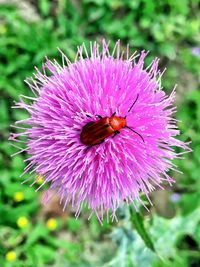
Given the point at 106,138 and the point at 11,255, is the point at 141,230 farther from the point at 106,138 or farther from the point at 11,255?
the point at 11,255

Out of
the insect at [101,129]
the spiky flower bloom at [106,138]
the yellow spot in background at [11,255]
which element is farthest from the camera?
the yellow spot in background at [11,255]

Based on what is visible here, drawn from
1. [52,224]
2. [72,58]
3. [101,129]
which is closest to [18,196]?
[52,224]

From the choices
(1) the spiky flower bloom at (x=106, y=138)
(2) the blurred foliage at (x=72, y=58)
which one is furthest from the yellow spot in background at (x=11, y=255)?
(1) the spiky flower bloom at (x=106, y=138)

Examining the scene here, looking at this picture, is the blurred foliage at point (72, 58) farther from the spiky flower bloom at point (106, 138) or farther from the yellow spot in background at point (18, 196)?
the spiky flower bloom at point (106, 138)

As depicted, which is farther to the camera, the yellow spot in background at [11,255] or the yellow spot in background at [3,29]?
the yellow spot in background at [3,29]

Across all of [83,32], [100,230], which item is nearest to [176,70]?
[83,32]

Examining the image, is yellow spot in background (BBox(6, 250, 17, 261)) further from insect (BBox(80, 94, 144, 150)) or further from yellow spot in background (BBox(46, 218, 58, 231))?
insect (BBox(80, 94, 144, 150))

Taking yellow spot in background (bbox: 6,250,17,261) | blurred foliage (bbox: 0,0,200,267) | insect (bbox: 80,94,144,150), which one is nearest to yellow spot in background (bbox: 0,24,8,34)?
blurred foliage (bbox: 0,0,200,267)
